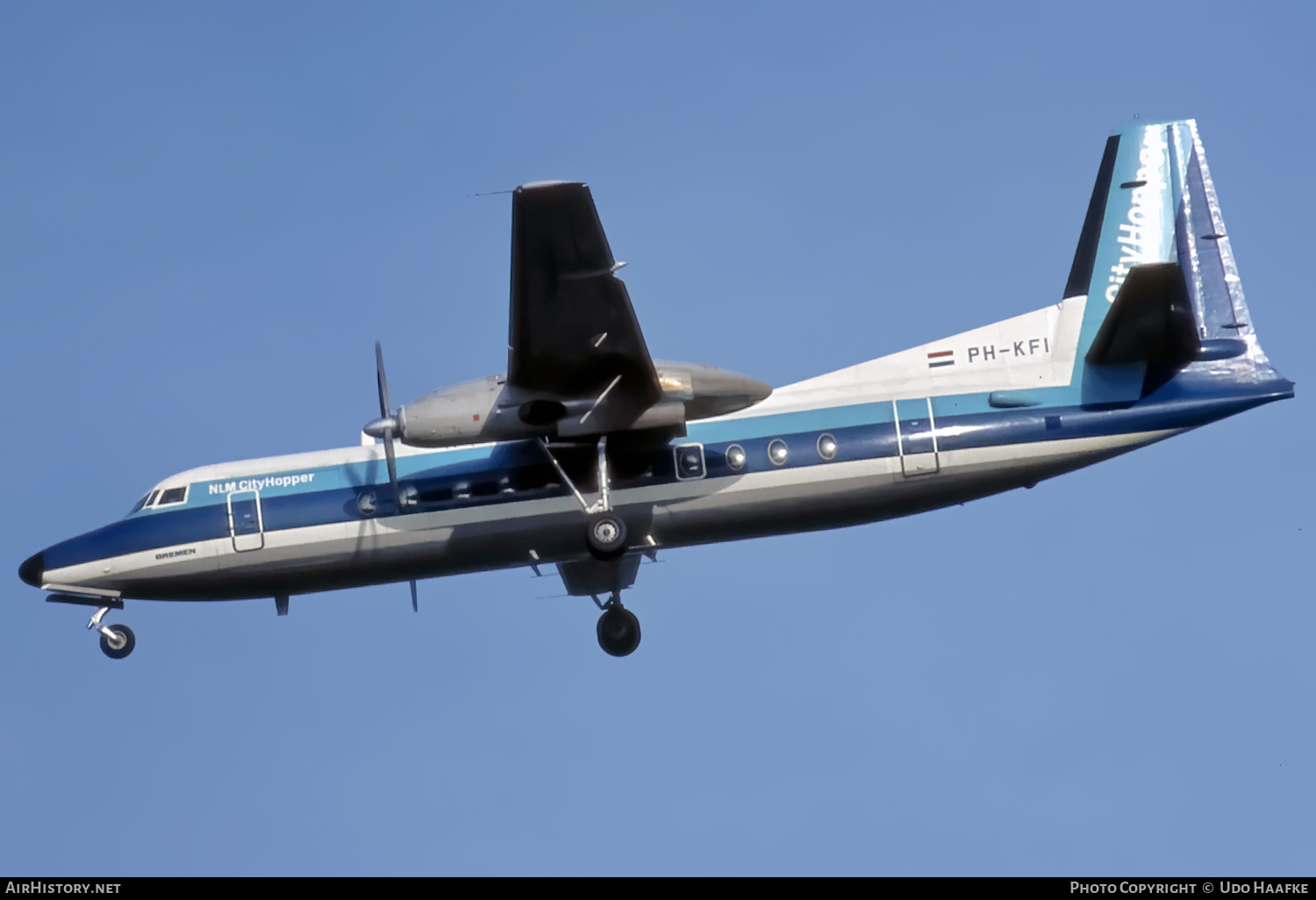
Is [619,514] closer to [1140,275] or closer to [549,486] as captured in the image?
[549,486]

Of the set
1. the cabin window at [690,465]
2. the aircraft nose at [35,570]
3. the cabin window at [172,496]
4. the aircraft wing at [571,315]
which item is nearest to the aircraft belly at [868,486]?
the cabin window at [690,465]

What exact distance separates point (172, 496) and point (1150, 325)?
15131mm

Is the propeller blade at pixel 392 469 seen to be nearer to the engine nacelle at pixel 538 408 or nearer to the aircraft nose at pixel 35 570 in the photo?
the engine nacelle at pixel 538 408

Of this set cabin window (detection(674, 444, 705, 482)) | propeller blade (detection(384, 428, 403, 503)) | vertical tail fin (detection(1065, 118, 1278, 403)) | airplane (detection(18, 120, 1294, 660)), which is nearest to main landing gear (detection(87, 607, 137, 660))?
airplane (detection(18, 120, 1294, 660))

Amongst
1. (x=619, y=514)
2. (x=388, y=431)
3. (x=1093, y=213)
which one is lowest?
(x=619, y=514)

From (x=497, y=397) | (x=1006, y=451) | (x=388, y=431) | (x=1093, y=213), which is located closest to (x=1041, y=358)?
(x=1006, y=451)

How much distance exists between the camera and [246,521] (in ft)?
76.4

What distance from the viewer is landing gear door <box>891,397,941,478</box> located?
2267 centimetres

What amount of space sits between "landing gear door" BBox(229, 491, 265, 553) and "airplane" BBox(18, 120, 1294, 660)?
0.10 ft

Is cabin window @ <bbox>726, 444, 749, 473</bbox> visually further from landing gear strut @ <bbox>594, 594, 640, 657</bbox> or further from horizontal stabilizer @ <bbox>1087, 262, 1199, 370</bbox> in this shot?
horizontal stabilizer @ <bbox>1087, 262, 1199, 370</bbox>

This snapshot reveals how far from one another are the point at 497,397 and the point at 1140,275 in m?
9.30

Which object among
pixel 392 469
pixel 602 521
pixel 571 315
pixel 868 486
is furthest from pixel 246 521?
pixel 868 486

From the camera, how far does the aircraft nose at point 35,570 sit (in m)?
23.5
